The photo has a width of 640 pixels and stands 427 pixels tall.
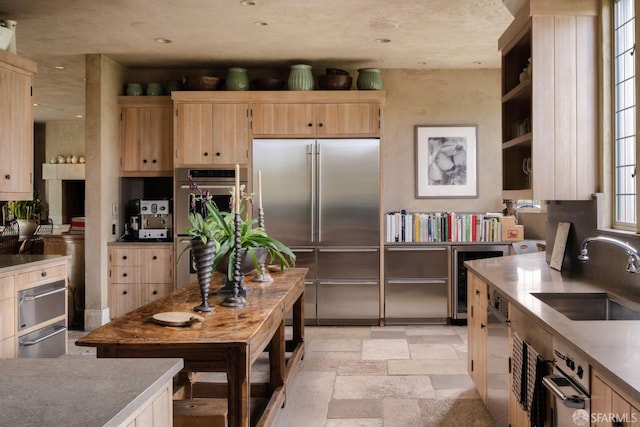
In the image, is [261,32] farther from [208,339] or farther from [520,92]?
[208,339]

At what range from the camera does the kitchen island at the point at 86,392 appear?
43.9 inches

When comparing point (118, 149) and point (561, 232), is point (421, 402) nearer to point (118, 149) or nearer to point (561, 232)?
point (561, 232)

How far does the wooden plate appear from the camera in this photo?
2332 mm

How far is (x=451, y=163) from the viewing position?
6.24 metres

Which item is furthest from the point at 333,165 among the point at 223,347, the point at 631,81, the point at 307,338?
the point at 223,347

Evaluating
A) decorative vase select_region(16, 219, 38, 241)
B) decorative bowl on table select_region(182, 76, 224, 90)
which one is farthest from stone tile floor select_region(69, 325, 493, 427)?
decorative vase select_region(16, 219, 38, 241)

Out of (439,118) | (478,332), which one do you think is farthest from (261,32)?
(478,332)

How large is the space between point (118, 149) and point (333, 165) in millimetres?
2375

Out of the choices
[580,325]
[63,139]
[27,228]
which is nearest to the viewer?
[580,325]

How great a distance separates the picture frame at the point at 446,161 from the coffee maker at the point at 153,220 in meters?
2.84

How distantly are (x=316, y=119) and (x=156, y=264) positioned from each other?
7.52 feet

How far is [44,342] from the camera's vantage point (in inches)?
162

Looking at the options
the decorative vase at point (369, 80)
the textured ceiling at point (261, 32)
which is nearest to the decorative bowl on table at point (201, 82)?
the textured ceiling at point (261, 32)

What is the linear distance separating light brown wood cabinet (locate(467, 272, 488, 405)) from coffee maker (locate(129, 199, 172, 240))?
3.56 m
